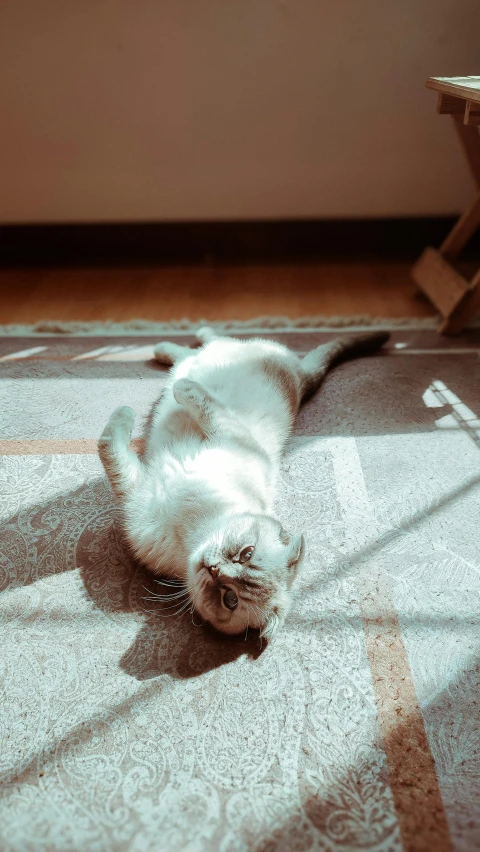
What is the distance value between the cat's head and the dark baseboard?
6.40ft

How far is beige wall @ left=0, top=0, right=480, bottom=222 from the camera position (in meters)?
2.39

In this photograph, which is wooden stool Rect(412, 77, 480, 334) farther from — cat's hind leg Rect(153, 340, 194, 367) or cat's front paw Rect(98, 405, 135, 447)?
cat's front paw Rect(98, 405, 135, 447)

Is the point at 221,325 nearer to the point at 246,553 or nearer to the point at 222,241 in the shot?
the point at 222,241

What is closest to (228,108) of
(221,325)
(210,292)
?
(210,292)

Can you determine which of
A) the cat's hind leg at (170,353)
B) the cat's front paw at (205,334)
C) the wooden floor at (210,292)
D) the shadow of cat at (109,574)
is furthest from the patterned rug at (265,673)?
the wooden floor at (210,292)

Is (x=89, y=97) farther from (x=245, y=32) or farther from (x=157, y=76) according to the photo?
(x=245, y=32)

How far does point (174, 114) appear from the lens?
2.56 metres

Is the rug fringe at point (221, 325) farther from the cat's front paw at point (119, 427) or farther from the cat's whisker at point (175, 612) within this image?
the cat's whisker at point (175, 612)

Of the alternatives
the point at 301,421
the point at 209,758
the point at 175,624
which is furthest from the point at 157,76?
the point at 209,758

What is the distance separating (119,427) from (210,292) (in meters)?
1.31

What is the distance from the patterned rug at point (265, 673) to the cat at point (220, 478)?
0.08 meters

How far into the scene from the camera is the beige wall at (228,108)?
7.83ft

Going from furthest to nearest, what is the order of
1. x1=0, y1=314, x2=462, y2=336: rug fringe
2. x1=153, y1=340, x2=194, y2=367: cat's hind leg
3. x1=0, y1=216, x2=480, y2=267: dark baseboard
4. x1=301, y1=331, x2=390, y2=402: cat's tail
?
x1=0, y1=216, x2=480, y2=267: dark baseboard → x1=0, y1=314, x2=462, y2=336: rug fringe → x1=153, y1=340, x2=194, y2=367: cat's hind leg → x1=301, y1=331, x2=390, y2=402: cat's tail

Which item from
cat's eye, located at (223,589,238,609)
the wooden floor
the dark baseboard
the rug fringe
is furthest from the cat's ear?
the dark baseboard
